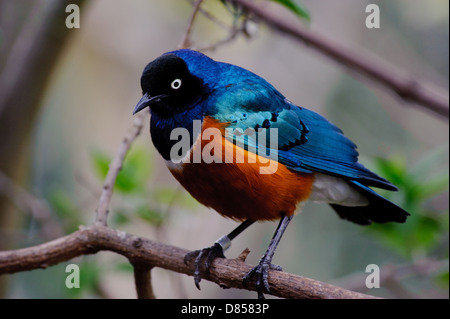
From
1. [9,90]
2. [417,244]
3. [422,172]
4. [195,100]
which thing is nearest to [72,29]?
[9,90]

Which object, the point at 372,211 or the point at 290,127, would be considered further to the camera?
the point at 372,211

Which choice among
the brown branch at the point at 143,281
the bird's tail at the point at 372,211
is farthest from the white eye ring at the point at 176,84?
the bird's tail at the point at 372,211

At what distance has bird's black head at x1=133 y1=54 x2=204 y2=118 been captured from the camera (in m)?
2.88

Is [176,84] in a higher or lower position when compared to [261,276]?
higher

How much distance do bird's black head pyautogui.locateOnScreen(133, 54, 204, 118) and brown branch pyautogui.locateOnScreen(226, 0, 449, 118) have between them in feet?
4.26

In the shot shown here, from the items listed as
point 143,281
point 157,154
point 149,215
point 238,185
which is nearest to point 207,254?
point 143,281

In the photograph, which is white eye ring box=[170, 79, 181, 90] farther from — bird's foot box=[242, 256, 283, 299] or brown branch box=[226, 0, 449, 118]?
brown branch box=[226, 0, 449, 118]

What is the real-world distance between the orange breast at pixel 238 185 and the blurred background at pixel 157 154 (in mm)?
1112

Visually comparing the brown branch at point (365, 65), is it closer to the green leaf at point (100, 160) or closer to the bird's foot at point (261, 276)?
the green leaf at point (100, 160)

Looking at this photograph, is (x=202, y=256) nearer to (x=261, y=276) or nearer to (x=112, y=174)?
(x=261, y=276)

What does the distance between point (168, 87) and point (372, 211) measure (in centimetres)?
175

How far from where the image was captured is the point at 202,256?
131 inches

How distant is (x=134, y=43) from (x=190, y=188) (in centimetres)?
549

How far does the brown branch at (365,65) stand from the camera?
14.3 feet
